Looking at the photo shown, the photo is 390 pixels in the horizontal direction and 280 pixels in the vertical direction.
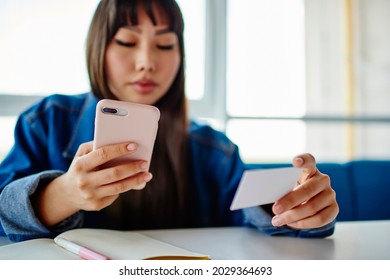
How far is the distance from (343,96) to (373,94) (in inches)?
3.0

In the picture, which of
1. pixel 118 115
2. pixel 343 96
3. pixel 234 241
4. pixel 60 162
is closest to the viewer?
pixel 118 115

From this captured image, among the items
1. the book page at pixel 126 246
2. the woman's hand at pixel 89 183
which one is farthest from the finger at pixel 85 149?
the book page at pixel 126 246

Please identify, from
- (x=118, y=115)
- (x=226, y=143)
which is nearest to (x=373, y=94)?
(x=226, y=143)

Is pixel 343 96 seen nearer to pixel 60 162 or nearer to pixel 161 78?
pixel 161 78

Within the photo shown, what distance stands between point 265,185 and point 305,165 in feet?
0.22

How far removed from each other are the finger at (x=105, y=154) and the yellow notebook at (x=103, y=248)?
10 cm

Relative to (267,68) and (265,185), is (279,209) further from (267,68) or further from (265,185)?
(267,68)

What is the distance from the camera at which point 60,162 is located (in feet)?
2.49

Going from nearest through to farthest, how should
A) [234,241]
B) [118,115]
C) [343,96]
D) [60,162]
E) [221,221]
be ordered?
[118,115] < [234,241] < [60,162] < [221,221] < [343,96]

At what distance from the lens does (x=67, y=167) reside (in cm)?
76

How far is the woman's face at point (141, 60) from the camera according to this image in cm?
79

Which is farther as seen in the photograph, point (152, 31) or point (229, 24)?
point (229, 24)

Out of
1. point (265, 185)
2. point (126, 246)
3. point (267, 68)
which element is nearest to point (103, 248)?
point (126, 246)

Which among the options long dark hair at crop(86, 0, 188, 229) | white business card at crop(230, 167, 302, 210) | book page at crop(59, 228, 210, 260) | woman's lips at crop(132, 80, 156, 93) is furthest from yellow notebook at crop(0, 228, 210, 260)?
woman's lips at crop(132, 80, 156, 93)
